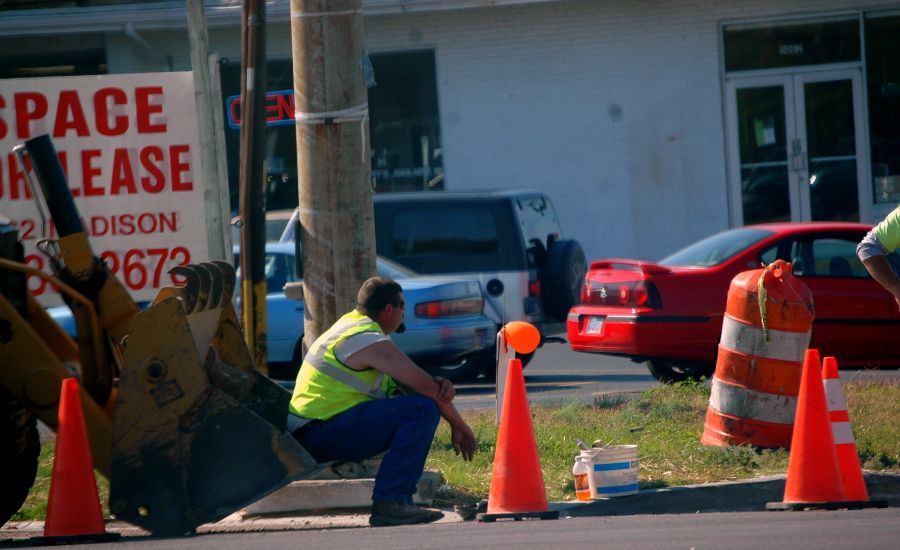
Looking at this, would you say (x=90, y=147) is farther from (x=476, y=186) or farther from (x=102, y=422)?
(x=476, y=186)

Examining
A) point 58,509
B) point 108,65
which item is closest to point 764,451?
point 58,509

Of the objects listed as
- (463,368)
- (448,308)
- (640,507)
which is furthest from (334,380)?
(463,368)

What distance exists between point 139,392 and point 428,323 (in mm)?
5981

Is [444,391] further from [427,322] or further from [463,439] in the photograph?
[427,322]

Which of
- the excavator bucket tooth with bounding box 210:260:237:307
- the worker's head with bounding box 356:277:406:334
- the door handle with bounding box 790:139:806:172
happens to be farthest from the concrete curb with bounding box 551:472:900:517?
the door handle with bounding box 790:139:806:172

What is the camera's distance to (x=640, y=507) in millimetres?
6977

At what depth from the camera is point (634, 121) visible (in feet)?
66.1

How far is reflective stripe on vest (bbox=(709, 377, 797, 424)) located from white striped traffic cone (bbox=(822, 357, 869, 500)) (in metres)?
1.11

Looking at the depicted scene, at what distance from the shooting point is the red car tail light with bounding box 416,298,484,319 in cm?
1220

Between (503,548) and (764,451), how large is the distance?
2.59 m

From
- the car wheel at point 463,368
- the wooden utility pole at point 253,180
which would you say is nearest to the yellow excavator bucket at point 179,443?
the wooden utility pole at point 253,180

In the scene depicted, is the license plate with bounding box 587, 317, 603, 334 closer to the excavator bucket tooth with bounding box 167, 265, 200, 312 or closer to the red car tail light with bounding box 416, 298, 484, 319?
the red car tail light with bounding box 416, 298, 484, 319

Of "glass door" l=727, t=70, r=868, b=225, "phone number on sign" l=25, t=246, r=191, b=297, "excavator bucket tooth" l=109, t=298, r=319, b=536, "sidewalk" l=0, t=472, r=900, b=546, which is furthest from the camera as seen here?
"glass door" l=727, t=70, r=868, b=225

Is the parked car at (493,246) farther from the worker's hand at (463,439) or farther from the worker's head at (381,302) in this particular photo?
the worker's hand at (463,439)
